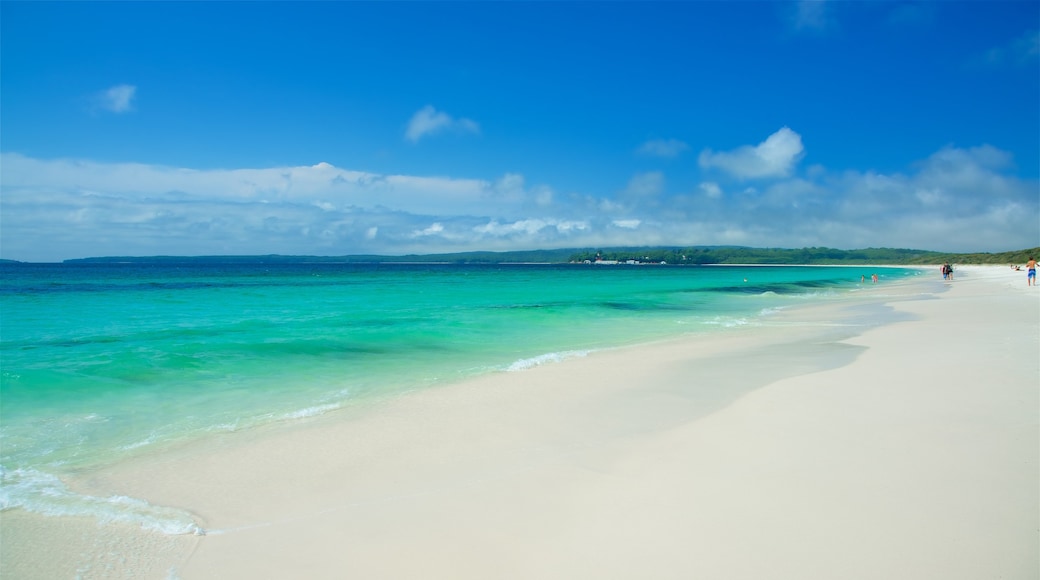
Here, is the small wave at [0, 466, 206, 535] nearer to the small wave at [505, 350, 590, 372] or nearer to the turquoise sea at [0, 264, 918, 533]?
the turquoise sea at [0, 264, 918, 533]

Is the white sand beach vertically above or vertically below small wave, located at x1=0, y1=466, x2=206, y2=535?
above

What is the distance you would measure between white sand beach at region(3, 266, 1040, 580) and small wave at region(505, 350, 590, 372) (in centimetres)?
239

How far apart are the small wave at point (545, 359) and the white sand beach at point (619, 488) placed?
7.84 feet

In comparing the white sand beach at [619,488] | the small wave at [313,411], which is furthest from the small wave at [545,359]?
the small wave at [313,411]

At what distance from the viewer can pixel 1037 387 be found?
24.4 ft

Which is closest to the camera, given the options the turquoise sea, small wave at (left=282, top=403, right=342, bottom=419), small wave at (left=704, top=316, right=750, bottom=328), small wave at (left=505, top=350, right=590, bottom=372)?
the turquoise sea

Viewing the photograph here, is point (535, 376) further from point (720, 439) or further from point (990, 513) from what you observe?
point (990, 513)

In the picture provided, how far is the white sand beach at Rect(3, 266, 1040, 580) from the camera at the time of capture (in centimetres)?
363

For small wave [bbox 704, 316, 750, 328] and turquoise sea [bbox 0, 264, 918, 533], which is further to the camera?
small wave [bbox 704, 316, 750, 328]

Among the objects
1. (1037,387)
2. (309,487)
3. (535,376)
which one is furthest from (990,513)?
(535,376)

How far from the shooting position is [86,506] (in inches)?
185

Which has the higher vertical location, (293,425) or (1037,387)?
(1037,387)

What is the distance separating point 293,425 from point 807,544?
6.06 m

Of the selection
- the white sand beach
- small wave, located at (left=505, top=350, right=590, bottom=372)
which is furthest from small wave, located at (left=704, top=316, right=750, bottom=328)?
Result: the white sand beach
